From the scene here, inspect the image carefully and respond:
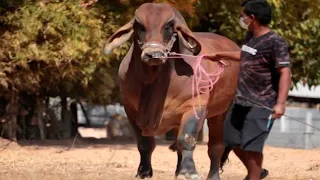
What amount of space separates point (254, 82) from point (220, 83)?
2090mm

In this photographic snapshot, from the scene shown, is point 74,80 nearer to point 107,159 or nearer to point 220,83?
Answer: point 107,159

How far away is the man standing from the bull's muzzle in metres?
1.06

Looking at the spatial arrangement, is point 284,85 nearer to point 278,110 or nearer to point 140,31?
point 278,110

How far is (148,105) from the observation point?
815cm

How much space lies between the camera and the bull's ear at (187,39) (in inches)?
321

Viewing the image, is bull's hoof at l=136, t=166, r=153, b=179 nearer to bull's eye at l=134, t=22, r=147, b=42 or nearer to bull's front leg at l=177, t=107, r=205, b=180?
bull's front leg at l=177, t=107, r=205, b=180

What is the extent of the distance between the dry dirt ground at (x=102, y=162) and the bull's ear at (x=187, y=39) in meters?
1.64

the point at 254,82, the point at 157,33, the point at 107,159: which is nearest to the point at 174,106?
the point at 157,33

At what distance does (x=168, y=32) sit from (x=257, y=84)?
1581 mm

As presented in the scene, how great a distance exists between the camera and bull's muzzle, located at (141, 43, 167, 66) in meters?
7.60

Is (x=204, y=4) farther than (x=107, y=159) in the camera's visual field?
Yes

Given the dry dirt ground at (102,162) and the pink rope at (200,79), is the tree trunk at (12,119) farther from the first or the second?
the pink rope at (200,79)

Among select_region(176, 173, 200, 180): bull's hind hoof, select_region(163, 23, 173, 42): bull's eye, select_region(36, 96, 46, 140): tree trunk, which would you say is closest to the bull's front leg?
select_region(176, 173, 200, 180): bull's hind hoof

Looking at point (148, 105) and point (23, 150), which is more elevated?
point (148, 105)
